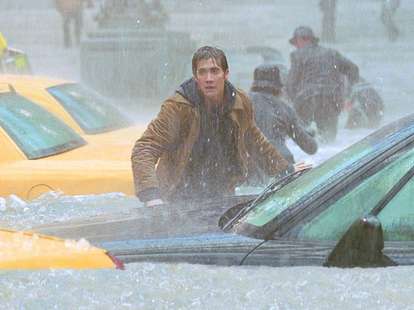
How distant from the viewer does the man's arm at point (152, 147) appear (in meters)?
5.67

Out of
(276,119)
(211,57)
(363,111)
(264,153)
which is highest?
(211,57)

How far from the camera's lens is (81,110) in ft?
30.2

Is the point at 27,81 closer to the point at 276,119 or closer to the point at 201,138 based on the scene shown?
the point at 276,119

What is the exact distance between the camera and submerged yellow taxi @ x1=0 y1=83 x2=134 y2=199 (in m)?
7.04

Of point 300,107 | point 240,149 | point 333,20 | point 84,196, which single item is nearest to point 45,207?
point 84,196

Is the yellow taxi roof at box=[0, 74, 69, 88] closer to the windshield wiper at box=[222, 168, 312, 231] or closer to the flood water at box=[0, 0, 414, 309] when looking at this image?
the flood water at box=[0, 0, 414, 309]

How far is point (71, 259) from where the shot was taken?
407 cm

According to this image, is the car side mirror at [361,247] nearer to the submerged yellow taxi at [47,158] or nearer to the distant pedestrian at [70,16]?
the submerged yellow taxi at [47,158]

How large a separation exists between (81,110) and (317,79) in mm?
4768

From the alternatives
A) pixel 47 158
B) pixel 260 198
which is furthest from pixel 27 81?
pixel 260 198

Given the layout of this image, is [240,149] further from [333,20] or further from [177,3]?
[177,3]

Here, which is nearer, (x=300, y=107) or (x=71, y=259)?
(x=71, y=259)

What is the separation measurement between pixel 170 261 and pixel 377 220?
740 mm

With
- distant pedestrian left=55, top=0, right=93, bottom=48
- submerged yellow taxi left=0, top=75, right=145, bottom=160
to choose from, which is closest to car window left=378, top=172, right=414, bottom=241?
submerged yellow taxi left=0, top=75, right=145, bottom=160
